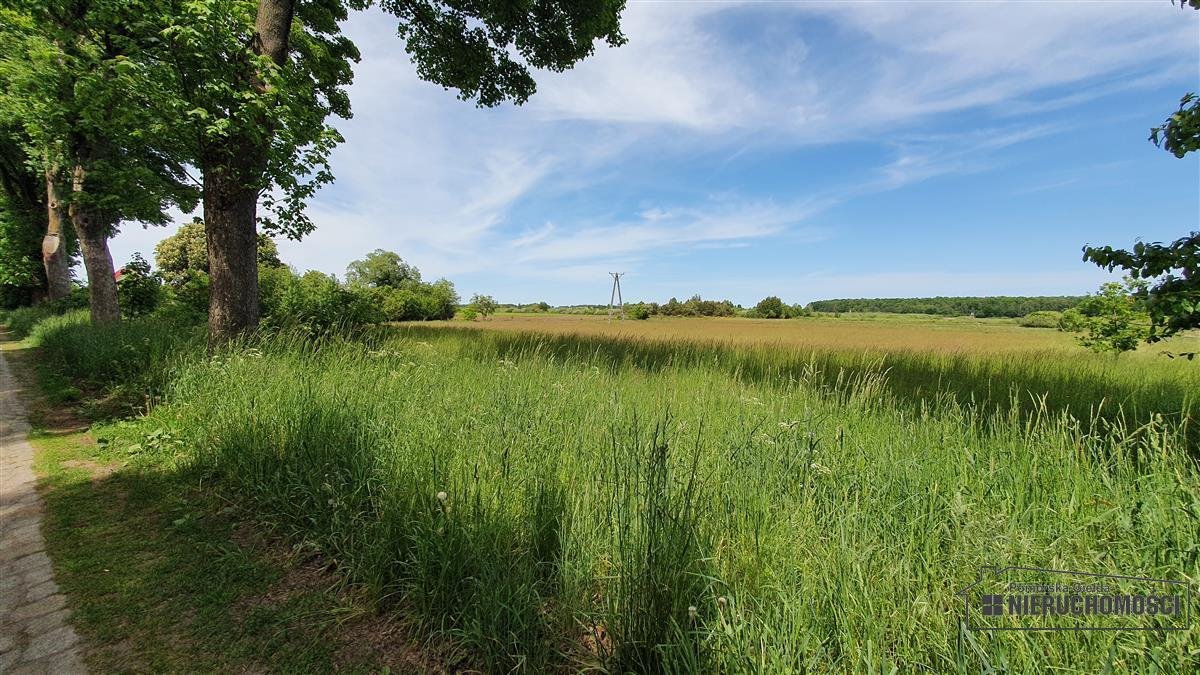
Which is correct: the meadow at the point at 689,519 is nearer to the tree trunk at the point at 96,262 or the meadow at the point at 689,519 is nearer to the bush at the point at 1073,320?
the bush at the point at 1073,320

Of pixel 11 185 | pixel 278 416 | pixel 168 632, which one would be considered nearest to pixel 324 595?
pixel 168 632

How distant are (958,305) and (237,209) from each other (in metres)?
58.3

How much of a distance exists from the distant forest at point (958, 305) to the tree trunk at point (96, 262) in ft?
108

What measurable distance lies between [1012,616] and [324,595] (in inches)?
115

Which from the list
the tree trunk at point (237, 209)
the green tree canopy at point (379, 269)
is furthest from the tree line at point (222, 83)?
the green tree canopy at point (379, 269)

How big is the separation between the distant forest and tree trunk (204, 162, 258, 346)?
28.6 meters

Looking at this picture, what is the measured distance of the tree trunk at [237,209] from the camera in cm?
630

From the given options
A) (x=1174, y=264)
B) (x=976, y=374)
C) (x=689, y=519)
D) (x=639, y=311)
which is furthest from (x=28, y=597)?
(x=639, y=311)

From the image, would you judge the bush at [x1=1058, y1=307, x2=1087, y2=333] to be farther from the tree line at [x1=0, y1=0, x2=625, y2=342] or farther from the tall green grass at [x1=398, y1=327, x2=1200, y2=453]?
the tree line at [x1=0, y1=0, x2=625, y2=342]

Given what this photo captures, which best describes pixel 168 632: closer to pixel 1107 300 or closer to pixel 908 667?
pixel 908 667

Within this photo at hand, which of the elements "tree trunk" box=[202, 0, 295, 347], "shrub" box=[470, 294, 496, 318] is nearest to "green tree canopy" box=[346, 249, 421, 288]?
"shrub" box=[470, 294, 496, 318]

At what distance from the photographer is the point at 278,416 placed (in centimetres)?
364

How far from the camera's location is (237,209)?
6.44m

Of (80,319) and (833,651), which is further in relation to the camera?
(80,319)
